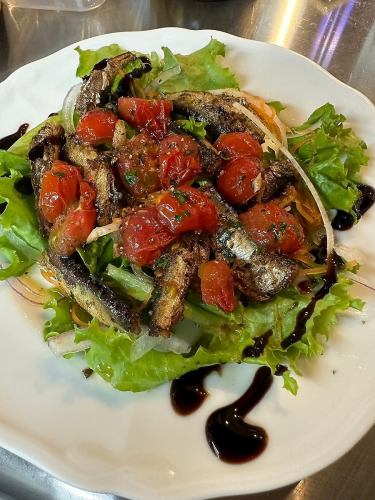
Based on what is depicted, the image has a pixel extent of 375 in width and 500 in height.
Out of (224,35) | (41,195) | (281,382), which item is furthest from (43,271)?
(224,35)

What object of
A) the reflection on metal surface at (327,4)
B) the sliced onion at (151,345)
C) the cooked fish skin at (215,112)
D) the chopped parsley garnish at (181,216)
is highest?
the reflection on metal surface at (327,4)

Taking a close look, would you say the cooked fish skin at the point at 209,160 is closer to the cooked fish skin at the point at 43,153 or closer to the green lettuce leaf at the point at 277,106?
the green lettuce leaf at the point at 277,106

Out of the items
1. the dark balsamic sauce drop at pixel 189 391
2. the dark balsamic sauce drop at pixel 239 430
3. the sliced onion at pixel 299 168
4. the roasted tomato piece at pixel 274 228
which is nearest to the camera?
the dark balsamic sauce drop at pixel 239 430

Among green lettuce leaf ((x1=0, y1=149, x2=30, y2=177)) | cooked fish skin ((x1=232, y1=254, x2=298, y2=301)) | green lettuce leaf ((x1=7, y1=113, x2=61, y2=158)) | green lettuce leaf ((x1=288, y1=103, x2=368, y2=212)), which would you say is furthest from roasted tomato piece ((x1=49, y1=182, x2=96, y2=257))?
green lettuce leaf ((x1=288, y1=103, x2=368, y2=212))

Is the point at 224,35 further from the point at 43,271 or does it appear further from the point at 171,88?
the point at 43,271

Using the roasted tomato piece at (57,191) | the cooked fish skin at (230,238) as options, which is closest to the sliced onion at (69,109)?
the roasted tomato piece at (57,191)

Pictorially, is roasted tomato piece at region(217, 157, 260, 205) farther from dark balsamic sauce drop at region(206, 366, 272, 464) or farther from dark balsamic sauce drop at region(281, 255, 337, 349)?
dark balsamic sauce drop at region(206, 366, 272, 464)

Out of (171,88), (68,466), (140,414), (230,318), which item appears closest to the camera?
(68,466)
